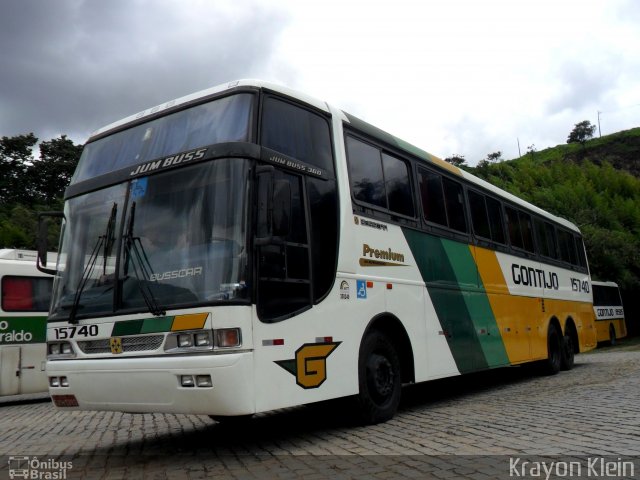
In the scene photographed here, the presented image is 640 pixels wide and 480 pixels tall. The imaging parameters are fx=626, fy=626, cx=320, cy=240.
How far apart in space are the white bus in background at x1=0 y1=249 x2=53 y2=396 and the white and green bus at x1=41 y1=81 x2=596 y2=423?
7.39 metres

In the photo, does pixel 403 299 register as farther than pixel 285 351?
Yes

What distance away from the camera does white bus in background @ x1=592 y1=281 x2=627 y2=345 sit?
2995 centimetres

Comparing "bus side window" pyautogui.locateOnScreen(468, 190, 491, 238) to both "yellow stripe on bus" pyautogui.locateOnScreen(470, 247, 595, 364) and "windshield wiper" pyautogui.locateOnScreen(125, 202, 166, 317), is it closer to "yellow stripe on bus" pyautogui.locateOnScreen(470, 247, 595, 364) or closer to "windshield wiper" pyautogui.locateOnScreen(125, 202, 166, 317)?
"yellow stripe on bus" pyautogui.locateOnScreen(470, 247, 595, 364)

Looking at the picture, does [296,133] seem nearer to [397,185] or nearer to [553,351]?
[397,185]

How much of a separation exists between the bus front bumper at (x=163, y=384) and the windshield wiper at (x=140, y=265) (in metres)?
0.48

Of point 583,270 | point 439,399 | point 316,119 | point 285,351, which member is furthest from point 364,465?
point 583,270

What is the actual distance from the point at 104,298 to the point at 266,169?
205cm

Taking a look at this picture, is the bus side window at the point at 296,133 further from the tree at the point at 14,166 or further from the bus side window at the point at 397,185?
the tree at the point at 14,166

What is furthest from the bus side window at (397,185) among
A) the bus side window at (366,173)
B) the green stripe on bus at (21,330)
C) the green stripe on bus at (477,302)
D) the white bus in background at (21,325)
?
the green stripe on bus at (21,330)

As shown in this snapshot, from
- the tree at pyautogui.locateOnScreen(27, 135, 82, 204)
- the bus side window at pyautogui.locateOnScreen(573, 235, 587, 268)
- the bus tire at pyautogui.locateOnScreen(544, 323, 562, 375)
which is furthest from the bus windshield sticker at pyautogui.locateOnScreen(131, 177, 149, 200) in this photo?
the tree at pyautogui.locateOnScreen(27, 135, 82, 204)

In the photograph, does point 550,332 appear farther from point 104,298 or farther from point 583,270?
point 104,298

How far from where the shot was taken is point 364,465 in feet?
17.3

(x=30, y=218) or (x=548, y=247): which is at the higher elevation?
(x=30, y=218)

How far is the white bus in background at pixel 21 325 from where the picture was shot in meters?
13.0
